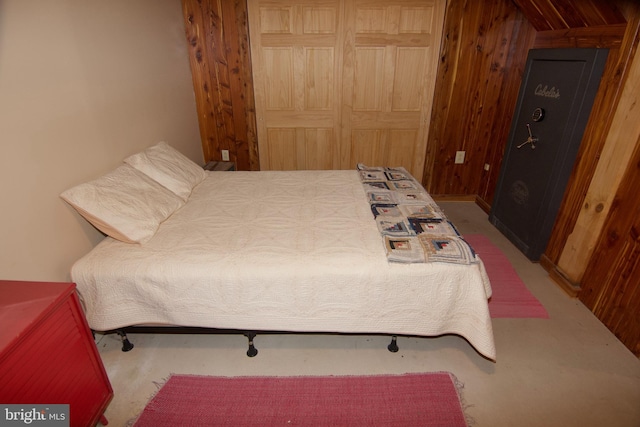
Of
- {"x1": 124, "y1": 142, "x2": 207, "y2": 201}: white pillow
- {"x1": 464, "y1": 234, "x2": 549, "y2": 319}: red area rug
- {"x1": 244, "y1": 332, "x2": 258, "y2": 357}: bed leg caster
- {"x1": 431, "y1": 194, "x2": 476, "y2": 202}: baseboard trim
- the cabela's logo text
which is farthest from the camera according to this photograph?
{"x1": 431, "y1": 194, "x2": 476, "y2": 202}: baseboard trim

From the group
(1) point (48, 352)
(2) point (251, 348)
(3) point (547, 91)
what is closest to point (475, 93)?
(3) point (547, 91)

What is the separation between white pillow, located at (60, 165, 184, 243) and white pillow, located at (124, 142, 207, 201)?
156mm

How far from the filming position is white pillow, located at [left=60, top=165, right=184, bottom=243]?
5.94ft

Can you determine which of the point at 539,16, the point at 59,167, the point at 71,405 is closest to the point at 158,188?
the point at 59,167

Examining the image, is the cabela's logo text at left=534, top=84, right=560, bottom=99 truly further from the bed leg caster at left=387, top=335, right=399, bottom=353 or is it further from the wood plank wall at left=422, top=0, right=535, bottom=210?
the bed leg caster at left=387, top=335, right=399, bottom=353

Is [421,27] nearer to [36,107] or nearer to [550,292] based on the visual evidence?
[550,292]

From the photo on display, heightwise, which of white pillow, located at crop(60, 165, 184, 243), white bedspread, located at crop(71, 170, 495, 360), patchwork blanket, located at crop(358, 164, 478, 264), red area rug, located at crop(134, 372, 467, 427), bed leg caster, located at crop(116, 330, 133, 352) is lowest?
red area rug, located at crop(134, 372, 467, 427)

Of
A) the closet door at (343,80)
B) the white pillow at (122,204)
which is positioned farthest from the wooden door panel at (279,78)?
the white pillow at (122,204)

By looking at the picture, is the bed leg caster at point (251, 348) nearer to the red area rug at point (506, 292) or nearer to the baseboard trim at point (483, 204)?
the red area rug at point (506, 292)

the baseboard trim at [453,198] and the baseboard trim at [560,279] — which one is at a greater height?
the baseboard trim at [453,198]

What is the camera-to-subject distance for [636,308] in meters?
1.93

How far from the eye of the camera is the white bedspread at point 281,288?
1.70 metres

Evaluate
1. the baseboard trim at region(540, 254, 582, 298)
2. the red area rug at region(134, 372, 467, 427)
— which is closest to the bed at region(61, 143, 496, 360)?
the red area rug at region(134, 372, 467, 427)

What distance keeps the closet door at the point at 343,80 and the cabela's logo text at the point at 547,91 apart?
106 centimetres
